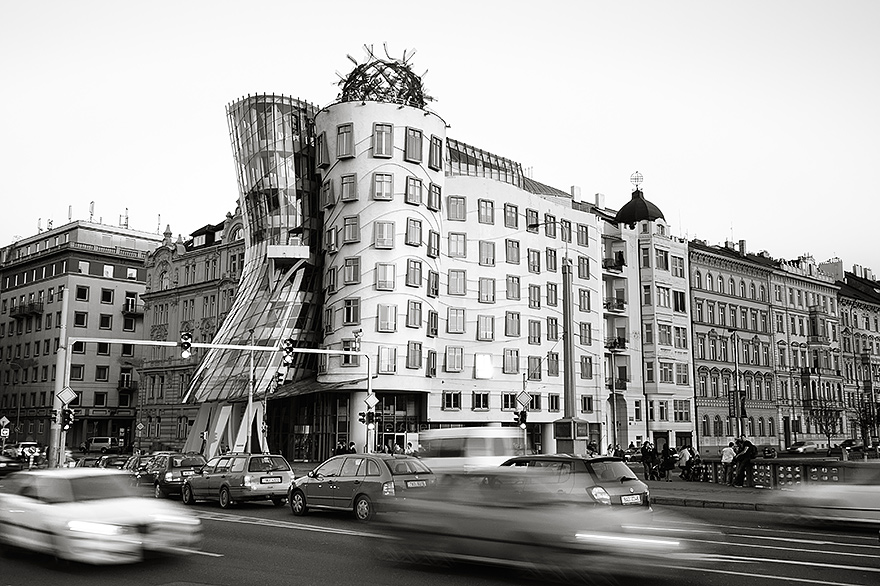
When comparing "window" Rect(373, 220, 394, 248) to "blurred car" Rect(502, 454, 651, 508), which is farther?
"window" Rect(373, 220, 394, 248)

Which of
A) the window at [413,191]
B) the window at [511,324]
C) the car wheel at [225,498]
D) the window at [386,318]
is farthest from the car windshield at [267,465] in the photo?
the window at [511,324]

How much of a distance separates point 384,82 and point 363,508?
44.9m

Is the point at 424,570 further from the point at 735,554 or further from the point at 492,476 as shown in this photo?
the point at 735,554

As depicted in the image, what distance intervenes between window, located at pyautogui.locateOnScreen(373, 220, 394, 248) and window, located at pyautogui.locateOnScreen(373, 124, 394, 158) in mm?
4697

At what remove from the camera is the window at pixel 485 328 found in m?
61.4

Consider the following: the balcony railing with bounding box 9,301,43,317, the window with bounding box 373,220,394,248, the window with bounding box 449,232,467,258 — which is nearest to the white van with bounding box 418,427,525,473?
the window with bounding box 373,220,394,248

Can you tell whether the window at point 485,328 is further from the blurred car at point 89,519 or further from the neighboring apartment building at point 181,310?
the blurred car at point 89,519

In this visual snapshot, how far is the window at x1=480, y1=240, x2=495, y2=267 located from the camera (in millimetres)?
62531

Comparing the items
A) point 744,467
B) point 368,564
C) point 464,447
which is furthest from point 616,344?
point 368,564

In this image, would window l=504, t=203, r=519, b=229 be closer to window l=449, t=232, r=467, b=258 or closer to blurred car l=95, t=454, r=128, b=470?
window l=449, t=232, r=467, b=258

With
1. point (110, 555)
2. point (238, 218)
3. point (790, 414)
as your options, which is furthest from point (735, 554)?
point (790, 414)

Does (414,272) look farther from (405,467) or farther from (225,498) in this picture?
(405,467)

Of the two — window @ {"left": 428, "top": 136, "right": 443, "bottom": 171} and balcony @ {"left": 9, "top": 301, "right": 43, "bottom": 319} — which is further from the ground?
window @ {"left": 428, "top": 136, "right": 443, "bottom": 171}

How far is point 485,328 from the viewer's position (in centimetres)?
6175
